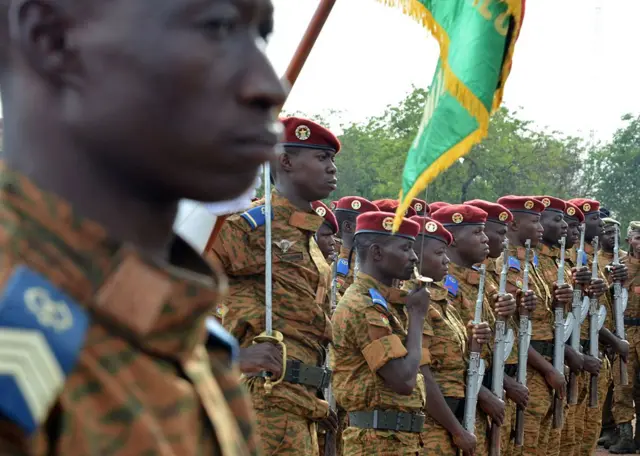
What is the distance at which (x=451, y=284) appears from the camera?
23.6 ft

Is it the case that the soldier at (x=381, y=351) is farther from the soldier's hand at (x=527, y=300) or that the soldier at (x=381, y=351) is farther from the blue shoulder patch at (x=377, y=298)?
the soldier's hand at (x=527, y=300)

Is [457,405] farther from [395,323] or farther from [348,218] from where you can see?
[348,218]

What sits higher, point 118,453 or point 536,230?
point 536,230

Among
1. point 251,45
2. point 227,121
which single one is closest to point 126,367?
point 227,121

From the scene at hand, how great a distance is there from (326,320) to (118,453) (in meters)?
4.18

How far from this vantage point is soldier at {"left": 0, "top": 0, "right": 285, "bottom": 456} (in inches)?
35.4

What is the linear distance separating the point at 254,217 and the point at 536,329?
528cm

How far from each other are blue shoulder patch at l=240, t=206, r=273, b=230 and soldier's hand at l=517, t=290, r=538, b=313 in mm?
4237

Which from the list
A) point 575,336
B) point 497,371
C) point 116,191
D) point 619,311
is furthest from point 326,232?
point 116,191

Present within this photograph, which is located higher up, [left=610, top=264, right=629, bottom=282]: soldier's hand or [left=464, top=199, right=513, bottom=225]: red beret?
[left=610, top=264, right=629, bottom=282]: soldier's hand

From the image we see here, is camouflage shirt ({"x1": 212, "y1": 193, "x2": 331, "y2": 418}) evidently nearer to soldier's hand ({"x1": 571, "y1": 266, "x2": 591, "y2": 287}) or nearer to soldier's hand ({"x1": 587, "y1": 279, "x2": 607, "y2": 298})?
soldier's hand ({"x1": 571, "y1": 266, "x2": 591, "y2": 287})

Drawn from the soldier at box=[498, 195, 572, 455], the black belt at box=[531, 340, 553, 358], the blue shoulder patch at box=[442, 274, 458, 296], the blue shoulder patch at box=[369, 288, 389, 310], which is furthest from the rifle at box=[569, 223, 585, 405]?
the blue shoulder patch at box=[369, 288, 389, 310]

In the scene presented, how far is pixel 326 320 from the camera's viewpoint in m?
5.08

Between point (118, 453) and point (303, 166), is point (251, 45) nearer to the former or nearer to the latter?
point (118, 453)
